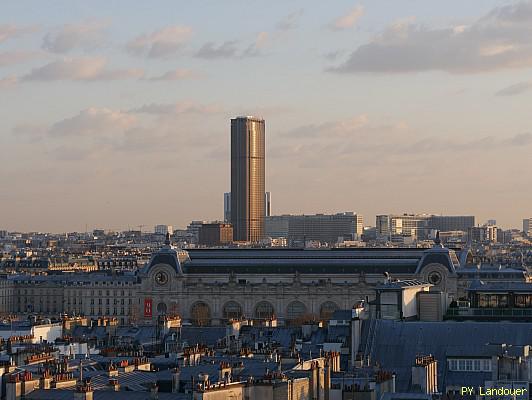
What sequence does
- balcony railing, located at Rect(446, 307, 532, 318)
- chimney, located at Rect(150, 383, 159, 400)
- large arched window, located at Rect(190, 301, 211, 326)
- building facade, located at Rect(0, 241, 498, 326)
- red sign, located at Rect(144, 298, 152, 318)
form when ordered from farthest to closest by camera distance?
red sign, located at Rect(144, 298, 152, 318), building facade, located at Rect(0, 241, 498, 326), large arched window, located at Rect(190, 301, 211, 326), balcony railing, located at Rect(446, 307, 532, 318), chimney, located at Rect(150, 383, 159, 400)

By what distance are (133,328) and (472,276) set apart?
80.3 m

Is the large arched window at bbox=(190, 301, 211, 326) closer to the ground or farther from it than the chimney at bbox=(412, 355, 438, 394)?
farther from it

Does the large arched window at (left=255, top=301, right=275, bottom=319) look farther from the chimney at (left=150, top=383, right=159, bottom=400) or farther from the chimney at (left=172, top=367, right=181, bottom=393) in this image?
the chimney at (left=150, top=383, right=159, bottom=400)

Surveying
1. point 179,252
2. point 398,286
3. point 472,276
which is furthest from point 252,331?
point 179,252

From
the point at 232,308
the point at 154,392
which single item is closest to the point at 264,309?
the point at 232,308

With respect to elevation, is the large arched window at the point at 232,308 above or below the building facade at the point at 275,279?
below

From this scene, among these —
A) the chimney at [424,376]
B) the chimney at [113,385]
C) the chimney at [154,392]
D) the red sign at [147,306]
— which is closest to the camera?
the chimney at [154,392]

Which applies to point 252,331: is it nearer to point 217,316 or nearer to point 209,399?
point 209,399

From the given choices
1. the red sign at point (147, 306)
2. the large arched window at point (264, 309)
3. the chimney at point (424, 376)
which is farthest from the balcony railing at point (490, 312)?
the red sign at point (147, 306)

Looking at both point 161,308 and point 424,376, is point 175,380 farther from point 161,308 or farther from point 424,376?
point 161,308

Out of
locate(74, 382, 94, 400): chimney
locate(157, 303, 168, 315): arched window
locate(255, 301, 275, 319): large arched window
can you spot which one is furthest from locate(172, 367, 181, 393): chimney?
locate(157, 303, 168, 315): arched window

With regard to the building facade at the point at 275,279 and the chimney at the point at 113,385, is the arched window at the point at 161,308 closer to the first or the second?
the building facade at the point at 275,279

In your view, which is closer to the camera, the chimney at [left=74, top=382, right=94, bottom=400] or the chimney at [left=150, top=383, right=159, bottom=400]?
the chimney at [left=74, top=382, right=94, bottom=400]

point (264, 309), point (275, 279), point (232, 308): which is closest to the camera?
point (264, 309)
